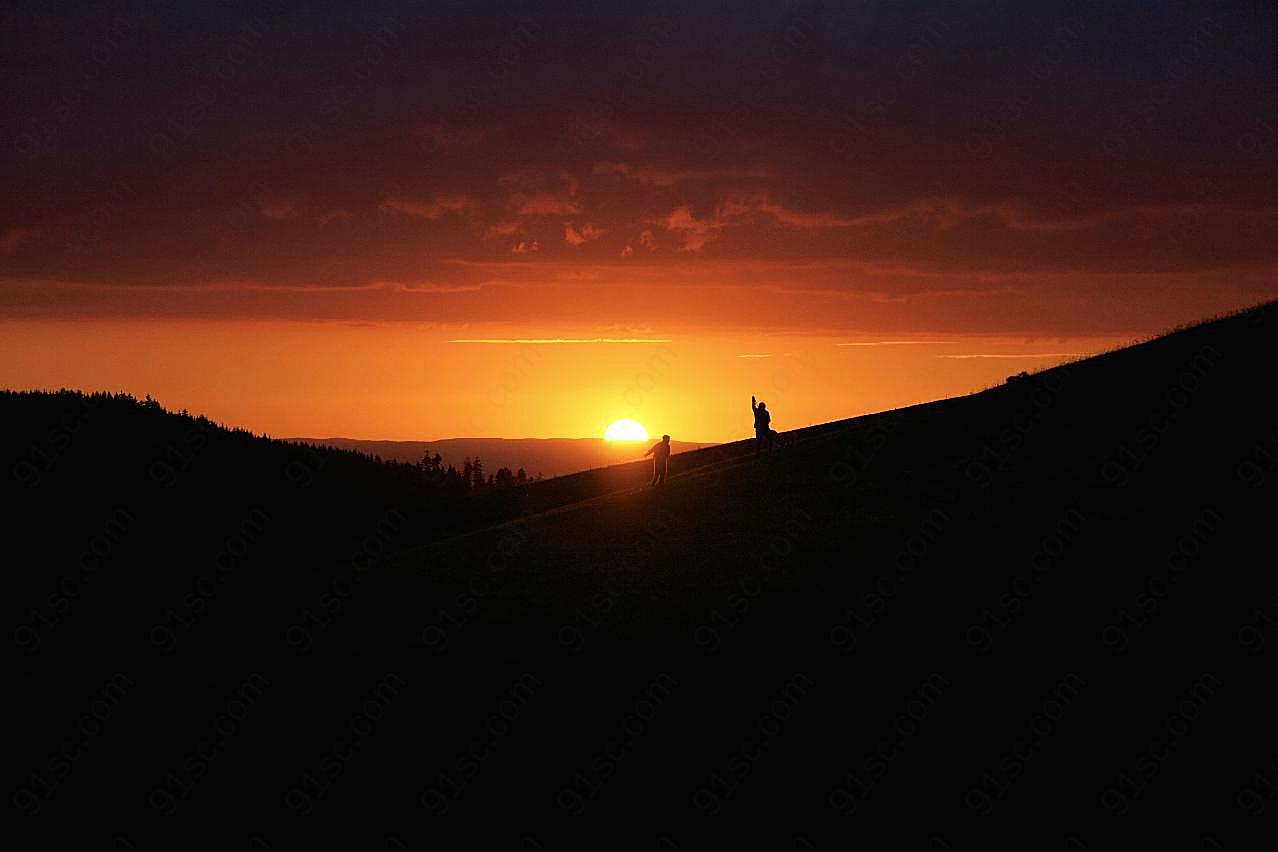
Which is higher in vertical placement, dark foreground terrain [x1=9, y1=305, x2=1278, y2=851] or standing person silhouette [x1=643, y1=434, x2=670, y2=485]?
standing person silhouette [x1=643, y1=434, x2=670, y2=485]

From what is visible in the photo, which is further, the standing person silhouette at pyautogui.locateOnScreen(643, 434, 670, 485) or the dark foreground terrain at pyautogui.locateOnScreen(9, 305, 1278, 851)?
the standing person silhouette at pyautogui.locateOnScreen(643, 434, 670, 485)

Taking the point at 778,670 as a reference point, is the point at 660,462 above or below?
above

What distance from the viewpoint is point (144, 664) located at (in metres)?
27.5

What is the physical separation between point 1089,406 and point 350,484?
215 ft

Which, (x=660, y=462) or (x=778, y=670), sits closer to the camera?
(x=778, y=670)

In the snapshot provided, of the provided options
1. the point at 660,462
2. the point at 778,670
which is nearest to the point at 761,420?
the point at 660,462

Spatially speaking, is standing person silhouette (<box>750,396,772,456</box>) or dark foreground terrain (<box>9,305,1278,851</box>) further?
standing person silhouette (<box>750,396,772,456</box>)

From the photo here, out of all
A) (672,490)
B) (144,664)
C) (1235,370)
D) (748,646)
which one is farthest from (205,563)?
(1235,370)

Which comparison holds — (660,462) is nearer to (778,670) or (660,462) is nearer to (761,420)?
(761,420)

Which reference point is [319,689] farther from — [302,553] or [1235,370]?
[302,553]

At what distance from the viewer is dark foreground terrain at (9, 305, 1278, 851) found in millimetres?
14594

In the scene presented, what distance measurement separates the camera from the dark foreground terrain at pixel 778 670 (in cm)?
1459

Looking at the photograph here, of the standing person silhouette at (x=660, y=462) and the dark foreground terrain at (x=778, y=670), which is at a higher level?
the standing person silhouette at (x=660, y=462)

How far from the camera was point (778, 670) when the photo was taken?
59.6ft
